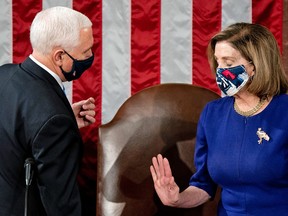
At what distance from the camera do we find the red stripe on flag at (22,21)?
2.75m

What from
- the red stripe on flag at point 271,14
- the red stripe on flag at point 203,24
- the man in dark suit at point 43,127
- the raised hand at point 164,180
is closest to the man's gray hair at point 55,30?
the man in dark suit at point 43,127

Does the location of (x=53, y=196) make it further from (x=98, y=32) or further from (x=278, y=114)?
(x=98, y=32)


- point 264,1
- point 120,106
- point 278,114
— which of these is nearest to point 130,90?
point 120,106

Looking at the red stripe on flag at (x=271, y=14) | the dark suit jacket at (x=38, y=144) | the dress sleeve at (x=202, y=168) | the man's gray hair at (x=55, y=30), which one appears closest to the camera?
the dark suit jacket at (x=38, y=144)

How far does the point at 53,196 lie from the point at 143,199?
2.93 feet

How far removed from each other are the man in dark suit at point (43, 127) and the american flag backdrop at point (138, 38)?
0.90m

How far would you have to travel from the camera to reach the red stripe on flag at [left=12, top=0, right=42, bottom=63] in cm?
275

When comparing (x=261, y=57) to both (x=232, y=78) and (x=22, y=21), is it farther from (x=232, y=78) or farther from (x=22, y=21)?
(x=22, y=21)

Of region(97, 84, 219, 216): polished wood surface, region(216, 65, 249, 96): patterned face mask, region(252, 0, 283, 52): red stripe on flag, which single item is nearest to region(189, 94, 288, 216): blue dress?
region(216, 65, 249, 96): patterned face mask

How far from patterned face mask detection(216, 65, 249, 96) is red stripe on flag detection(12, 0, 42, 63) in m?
1.15

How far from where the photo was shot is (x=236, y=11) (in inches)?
108

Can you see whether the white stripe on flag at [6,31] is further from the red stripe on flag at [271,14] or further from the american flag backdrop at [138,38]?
the red stripe on flag at [271,14]

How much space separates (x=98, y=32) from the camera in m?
2.74

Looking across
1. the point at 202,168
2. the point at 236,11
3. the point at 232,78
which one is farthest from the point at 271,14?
the point at 202,168
